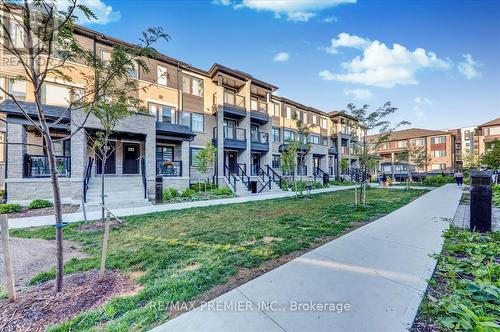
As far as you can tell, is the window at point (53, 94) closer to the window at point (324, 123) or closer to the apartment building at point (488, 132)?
the window at point (324, 123)

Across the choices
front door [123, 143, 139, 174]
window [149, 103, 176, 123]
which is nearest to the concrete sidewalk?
front door [123, 143, 139, 174]

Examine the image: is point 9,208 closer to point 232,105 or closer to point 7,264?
point 7,264

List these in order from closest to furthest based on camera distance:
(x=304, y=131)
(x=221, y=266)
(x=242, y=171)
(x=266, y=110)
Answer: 1. (x=221, y=266)
2. (x=304, y=131)
3. (x=242, y=171)
4. (x=266, y=110)

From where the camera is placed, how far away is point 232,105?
19.6 metres

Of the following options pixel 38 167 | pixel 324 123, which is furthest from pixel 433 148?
pixel 38 167

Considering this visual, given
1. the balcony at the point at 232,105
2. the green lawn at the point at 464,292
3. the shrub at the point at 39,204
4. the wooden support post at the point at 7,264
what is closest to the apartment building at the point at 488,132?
the balcony at the point at 232,105

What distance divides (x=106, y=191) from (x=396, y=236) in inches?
516

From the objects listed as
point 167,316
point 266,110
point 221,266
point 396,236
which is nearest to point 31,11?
point 167,316

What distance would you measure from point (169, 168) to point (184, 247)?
36.8 ft

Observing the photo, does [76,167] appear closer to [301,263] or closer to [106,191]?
[106,191]

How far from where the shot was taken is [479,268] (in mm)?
3635

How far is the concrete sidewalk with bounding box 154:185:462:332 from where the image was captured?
2416 mm

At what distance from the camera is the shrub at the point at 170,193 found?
1295 cm

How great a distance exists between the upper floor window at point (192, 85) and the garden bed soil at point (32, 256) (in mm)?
15360
